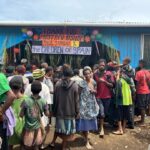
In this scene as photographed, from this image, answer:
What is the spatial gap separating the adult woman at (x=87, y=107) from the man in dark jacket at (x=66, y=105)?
1.85ft

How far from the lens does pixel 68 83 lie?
22.4 ft

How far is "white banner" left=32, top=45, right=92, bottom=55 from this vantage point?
12586 millimetres

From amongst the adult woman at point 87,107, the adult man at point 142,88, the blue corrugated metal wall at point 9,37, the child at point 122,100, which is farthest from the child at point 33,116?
the blue corrugated metal wall at point 9,37

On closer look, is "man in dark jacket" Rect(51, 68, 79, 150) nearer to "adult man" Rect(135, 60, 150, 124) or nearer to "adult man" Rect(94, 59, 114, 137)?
"adult man" Rect(94, 59, 114, 137)

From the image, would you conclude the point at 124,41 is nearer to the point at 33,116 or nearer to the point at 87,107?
the point at 87,107

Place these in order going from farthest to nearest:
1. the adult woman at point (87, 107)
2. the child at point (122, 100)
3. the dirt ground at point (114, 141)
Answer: the child at point (122, 100) < the dirt ground at point (114, 141) < the adult woman at point (87, 107)

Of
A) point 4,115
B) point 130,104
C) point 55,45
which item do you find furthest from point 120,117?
point 55,45

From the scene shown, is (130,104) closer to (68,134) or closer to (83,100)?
(83,100)

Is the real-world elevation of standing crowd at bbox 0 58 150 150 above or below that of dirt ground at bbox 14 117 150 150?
above

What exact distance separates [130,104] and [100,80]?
106cm

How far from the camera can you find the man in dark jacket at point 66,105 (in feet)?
22.2

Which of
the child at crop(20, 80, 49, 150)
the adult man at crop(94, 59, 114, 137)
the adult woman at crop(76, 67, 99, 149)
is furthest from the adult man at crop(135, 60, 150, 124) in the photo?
the child at crop(20, 80, 49, 150)

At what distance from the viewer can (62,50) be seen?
12.7 meters

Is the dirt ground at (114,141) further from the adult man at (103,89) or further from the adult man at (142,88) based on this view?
the adult man at (142,88)
